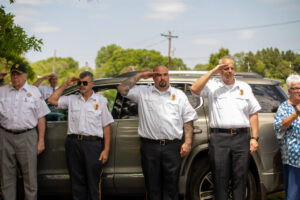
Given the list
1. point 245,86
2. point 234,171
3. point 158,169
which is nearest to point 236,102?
point 245,86

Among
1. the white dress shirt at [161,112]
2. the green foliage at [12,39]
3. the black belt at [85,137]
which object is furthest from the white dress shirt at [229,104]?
the green foliage at [12,39]

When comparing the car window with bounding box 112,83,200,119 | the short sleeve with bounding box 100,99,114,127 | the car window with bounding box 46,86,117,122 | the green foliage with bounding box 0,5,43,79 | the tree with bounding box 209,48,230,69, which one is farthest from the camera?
the tree with bounding box 209,48,230,69

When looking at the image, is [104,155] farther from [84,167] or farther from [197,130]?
[197,130]

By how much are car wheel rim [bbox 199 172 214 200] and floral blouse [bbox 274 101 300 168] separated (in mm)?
927

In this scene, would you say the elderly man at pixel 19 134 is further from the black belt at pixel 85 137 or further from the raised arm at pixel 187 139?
the raised arm at pixel 187 139

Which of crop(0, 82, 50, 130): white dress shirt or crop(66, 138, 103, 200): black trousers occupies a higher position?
crop(0, 82, 50, 130): white dress shirt

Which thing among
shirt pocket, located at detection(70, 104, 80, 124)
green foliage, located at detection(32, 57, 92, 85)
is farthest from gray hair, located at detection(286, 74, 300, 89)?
green foliage, located at detection(32, 57, 92, 85)

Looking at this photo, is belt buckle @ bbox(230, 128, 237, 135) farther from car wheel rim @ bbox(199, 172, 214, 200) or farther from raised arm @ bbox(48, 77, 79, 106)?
raised arm @ bbox(48, 77, 79, 106)

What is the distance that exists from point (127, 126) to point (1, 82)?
2.21 m

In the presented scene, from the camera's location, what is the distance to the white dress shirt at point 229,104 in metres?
3.64

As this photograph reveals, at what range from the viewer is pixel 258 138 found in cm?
377

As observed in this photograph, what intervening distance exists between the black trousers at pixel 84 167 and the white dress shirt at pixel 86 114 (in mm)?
145

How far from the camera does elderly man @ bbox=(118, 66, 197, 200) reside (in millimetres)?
A: 3627

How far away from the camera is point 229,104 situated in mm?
3676
